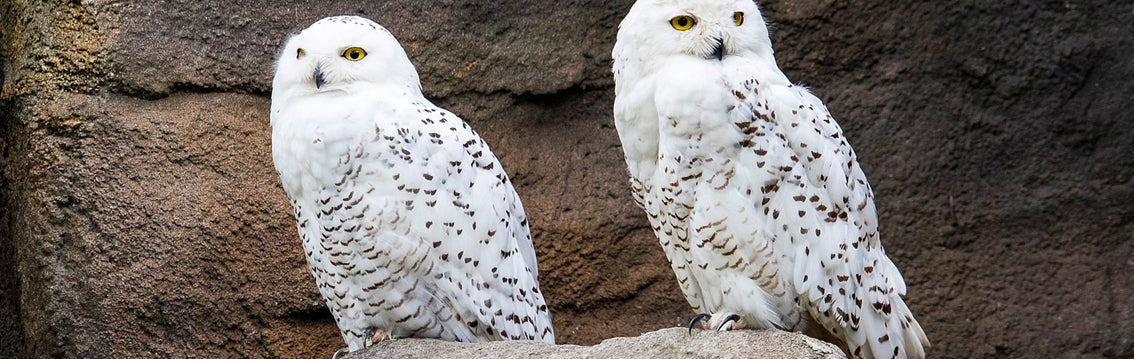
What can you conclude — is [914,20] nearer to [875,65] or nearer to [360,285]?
[875,65]

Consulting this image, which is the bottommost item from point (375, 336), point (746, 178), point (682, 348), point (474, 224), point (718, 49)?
point (375, 336)

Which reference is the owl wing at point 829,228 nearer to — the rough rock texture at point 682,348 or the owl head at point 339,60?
the rough rock texture at point 682,348

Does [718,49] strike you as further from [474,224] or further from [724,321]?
[474,224]

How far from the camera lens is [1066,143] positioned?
187 inches

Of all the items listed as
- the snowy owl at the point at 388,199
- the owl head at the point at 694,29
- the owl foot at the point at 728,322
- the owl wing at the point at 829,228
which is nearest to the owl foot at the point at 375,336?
the snowy owl at the point at 388,199

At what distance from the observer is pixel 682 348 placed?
314 cm

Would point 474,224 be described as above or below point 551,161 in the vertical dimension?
above

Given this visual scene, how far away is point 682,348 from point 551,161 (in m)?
1.94

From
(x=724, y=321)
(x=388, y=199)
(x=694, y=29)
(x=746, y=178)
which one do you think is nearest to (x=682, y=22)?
(x=694, y=29)

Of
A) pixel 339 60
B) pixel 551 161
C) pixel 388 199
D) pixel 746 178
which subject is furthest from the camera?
pixel 551 161

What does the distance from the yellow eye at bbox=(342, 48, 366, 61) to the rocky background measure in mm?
1096

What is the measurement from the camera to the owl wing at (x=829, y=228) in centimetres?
339

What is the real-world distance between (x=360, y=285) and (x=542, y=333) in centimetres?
60

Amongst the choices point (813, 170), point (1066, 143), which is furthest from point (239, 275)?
point (1066, 143)
